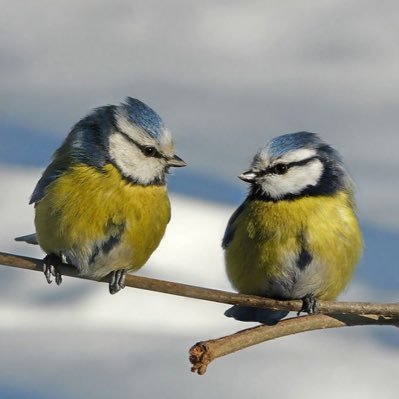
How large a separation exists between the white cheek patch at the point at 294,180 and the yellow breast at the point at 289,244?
0.13 feet

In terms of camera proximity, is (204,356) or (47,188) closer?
(204,356)

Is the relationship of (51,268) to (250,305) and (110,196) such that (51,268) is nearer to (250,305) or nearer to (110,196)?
(110,196)

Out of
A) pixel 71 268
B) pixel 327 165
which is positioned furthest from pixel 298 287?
pixel 71 268

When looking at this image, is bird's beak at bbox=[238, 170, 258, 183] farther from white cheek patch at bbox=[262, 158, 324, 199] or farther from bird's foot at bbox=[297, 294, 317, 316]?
bird's foot at bbox=[297, 294, 317, 316]

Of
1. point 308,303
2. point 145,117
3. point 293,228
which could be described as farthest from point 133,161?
point 308,303

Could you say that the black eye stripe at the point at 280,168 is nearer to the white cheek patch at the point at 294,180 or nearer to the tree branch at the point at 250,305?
the white cheek patch at the point at 294,180

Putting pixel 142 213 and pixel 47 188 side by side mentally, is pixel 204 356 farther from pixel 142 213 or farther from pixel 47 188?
pixel 47 188

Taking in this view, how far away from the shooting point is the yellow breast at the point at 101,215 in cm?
252

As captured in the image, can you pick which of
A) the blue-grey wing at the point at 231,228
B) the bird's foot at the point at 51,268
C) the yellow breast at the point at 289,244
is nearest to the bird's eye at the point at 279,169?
the yellow breast at the point at 289,244

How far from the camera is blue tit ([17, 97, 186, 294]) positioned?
2475mm

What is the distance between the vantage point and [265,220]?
2746mm

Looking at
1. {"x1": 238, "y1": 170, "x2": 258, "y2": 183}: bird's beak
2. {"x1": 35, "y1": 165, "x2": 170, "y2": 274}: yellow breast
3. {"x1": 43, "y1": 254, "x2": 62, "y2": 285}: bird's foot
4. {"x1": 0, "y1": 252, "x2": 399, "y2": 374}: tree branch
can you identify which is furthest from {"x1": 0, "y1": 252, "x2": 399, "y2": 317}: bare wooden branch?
{"x1": 238, "y1": 170, "x2": 258, "y2": 183}: bird's beak

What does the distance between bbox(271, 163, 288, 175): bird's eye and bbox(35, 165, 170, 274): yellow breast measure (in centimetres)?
37

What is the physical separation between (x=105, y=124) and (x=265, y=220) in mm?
638
